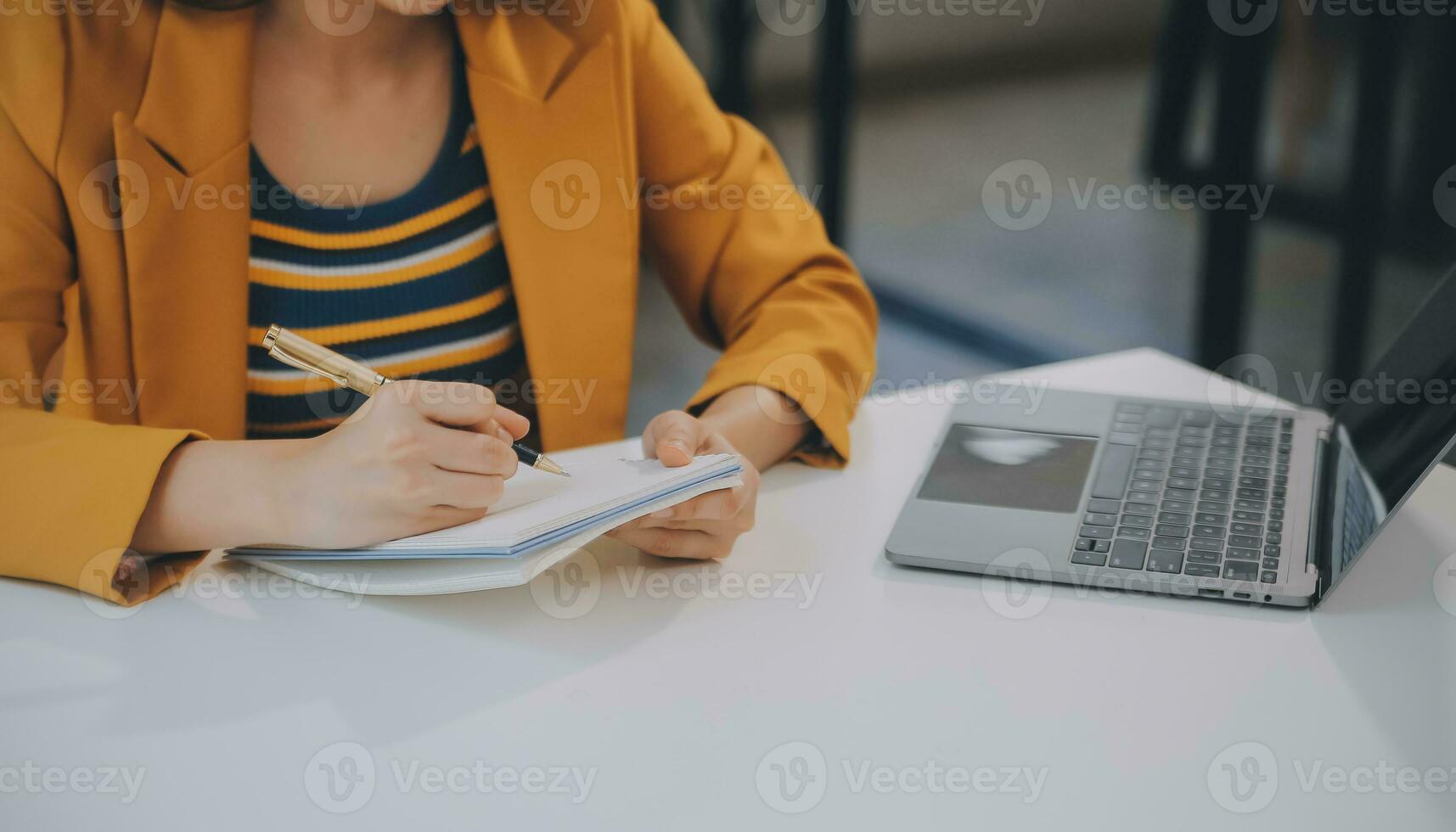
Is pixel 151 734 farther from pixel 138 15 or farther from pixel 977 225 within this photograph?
pixel 977 225

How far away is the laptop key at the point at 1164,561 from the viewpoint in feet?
2.81

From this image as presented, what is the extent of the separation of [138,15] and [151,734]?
633 millimetres

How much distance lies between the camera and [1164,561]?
2.83 ft

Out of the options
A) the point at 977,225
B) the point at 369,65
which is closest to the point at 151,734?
the point at 369,65

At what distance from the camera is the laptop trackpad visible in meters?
0.96
